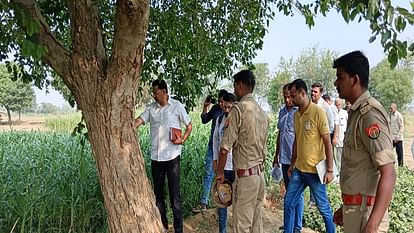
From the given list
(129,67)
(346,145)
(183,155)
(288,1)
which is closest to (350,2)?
(346,145)

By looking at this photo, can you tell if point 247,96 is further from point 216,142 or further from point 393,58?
point 393,58

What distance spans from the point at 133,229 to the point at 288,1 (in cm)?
319

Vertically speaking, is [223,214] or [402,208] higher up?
[223,214]

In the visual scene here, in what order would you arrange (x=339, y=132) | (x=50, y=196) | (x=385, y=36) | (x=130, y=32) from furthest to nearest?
(x=339, y=132), (x=50, y=196), (x=130, y=32), (x=385, y=36)

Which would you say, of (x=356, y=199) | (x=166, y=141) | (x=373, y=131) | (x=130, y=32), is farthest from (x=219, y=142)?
(x=373, y=131)

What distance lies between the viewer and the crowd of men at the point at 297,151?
2322 mm

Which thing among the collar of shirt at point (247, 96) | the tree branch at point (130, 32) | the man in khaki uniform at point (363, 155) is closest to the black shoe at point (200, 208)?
the collar of shirt at point (247, 96)

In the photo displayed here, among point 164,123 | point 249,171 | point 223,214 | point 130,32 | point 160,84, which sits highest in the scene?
point 130,32

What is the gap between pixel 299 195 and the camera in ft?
14.5

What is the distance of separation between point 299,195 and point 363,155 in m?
2.15

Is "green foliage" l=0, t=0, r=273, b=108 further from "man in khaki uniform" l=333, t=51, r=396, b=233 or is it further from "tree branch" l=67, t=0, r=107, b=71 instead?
"man in khaki uniform" l=333, t=51, r=396, b=233

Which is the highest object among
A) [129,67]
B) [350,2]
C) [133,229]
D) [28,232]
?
[350,2]

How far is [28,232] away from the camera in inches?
162

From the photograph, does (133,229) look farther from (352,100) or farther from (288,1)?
(288,1)
